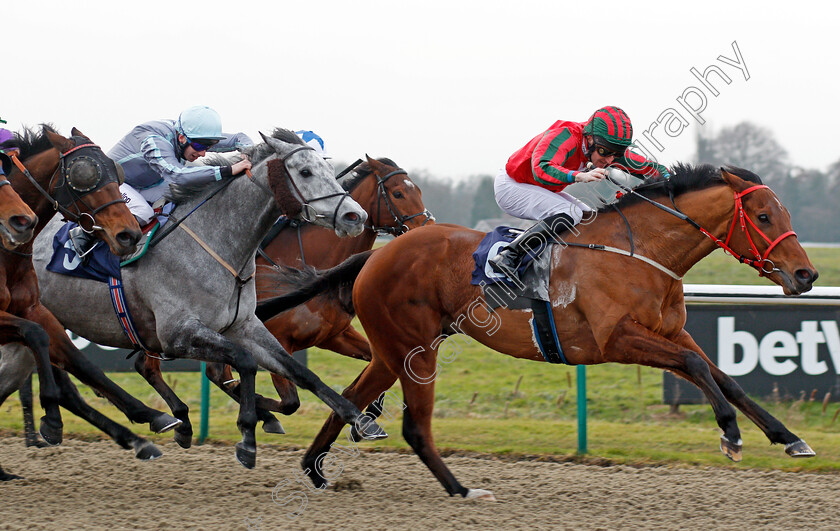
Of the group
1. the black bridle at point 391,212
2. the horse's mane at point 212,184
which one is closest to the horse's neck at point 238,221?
the horse's mane at point 212,184

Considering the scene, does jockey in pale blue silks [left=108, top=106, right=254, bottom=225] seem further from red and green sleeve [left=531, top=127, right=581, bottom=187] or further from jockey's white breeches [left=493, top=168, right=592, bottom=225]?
red and green sleeve [left=531, top=127, right=581, bottom=187]

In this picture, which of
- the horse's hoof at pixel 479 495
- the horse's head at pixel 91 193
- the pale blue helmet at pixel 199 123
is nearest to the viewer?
the horse's head at pixel 91 193

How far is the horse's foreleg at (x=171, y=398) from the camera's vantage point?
4.99 meters

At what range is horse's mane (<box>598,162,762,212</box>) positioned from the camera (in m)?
4.39

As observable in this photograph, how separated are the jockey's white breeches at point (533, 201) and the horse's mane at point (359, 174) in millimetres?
1570

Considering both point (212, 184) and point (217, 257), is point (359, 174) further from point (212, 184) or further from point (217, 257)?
point (217, 257)

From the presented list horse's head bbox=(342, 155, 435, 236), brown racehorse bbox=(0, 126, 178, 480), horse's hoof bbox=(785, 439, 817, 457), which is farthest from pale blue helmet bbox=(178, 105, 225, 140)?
horse's hoof bbox=(785, 439, 817, 457)

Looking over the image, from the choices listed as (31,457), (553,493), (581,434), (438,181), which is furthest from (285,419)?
(438,181)

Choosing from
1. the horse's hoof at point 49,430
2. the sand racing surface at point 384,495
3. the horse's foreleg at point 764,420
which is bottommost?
the sand racing surface at point 384,495

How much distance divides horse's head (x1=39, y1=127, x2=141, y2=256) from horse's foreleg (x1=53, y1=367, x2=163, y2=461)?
2.51 ft

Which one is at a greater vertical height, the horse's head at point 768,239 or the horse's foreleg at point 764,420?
the horse's head at point 768,239

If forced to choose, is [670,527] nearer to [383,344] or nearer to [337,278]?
[383,344]

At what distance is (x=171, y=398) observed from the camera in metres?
5.37

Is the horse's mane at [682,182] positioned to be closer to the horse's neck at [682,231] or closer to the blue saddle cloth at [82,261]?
the horse's neck at [682,231]
